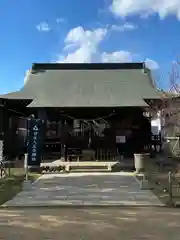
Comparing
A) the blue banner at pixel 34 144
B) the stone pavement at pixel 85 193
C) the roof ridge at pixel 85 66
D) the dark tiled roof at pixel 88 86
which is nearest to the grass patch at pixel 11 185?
the stone pavement at pixel 85 193

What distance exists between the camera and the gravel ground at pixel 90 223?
584 centimetres

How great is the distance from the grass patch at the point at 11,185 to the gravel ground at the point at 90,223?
2.03 m

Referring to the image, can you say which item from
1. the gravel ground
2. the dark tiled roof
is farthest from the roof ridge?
the gravel ground

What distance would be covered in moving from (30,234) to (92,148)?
15477mm

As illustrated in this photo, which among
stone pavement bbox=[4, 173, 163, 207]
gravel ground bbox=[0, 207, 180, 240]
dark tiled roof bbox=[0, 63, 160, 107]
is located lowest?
gravel ground bbox=[0, 207, 180, 240]

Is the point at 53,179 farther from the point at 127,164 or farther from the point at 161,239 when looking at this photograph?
the point at 161,239

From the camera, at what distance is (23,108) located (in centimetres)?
2267

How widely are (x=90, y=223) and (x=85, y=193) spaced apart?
380cm

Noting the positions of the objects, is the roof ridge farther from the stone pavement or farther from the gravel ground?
the gravel ground

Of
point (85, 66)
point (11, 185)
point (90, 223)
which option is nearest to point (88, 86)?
point (85, 66)

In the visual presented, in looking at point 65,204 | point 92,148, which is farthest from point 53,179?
point 92,148

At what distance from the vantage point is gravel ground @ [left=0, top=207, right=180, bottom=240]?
5.84m

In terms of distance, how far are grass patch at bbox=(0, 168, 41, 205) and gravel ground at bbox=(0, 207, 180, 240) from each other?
2.03 metres

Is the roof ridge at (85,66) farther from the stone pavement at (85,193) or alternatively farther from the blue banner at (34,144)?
the stone pavement at (85,193)
